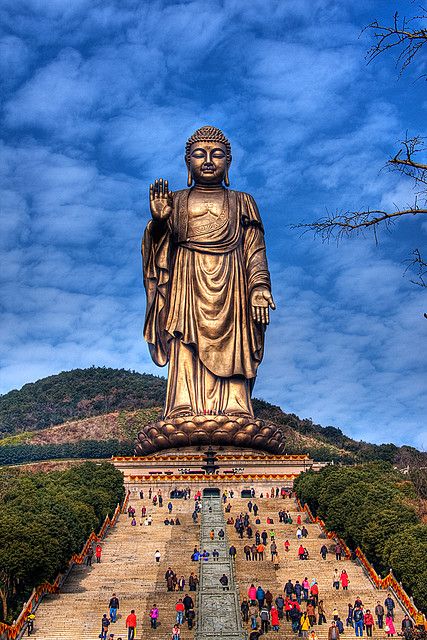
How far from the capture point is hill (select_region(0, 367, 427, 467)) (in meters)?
51.1

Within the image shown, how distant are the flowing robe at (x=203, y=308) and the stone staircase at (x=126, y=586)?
7.11 m

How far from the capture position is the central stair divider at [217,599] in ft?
47.1

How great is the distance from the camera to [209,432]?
91.2ft

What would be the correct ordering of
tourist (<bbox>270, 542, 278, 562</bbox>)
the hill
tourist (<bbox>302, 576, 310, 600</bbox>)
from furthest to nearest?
1. the hill
2. tourist (<bbox>270, 542, 278, 562</bbox>)
3. tourist (<bbox>302, 576, 310, 600</bbox>)

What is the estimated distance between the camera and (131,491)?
2611 cm

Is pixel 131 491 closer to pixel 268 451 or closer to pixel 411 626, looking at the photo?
pixel 268 451

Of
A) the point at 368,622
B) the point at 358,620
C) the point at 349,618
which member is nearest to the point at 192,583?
the point at 349,618

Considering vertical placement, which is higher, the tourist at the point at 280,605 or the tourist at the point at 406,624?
the tourist at the point at 280,605

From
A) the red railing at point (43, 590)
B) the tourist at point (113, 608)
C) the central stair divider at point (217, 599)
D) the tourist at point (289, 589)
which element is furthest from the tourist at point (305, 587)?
the red railing at point (43, 590)

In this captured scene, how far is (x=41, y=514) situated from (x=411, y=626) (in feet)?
24.7

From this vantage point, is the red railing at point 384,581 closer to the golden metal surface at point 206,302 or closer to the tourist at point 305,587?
the tourist at point 305,587

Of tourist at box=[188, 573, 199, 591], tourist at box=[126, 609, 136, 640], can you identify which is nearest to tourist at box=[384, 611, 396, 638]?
tourist at box=[188, 573, 199, 591]

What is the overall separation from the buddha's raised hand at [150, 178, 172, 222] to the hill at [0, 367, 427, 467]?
67.9 feet

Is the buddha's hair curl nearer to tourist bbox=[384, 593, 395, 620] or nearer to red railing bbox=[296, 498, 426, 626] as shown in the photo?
red railing bbox=[296, 498, 426, 626]
